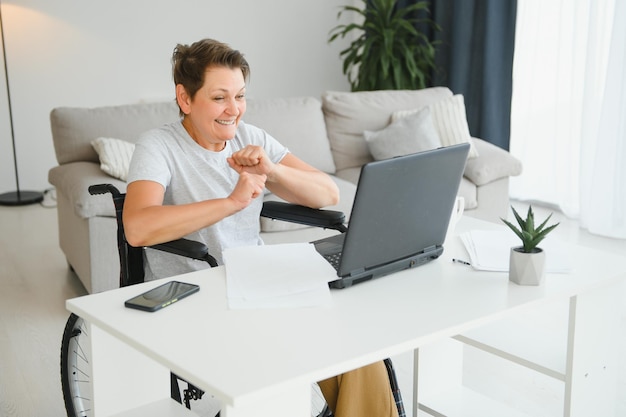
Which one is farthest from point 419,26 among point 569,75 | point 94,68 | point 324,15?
point 94,68

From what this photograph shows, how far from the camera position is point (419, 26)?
6.07 meters

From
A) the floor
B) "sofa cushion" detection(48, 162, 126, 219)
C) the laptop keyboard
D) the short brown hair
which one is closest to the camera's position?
the laptop keyboard

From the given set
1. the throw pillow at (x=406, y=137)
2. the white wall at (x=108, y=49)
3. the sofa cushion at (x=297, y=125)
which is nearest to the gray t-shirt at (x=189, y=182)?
the sofa cushion at (x=297, y=125)

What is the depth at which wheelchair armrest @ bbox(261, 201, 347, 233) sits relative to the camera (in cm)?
231

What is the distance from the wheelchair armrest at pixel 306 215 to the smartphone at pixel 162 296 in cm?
62

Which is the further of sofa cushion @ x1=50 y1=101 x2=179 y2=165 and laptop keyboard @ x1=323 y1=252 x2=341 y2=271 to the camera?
sofa cushion @ x1=50 y1=101 x2=179 y2=165

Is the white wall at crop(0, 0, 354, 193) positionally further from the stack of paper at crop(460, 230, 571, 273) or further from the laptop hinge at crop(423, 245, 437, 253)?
the laptop hinge at crop(423, 245, 437, 253)

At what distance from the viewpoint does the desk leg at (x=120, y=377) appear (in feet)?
5.57

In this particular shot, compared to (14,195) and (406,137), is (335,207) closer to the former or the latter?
(406,137)

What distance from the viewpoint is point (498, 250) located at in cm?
209

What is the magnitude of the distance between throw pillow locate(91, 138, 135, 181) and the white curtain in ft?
8.59

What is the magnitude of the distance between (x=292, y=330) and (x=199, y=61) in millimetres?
924

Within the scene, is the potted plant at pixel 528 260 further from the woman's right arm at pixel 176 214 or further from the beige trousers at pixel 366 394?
the woman's right arm at pixel 176 214

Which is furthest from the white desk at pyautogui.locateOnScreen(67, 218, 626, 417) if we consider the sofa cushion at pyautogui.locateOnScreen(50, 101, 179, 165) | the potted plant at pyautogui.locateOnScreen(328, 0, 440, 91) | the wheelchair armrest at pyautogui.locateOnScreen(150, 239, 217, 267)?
the potted plant at pyautogui.locateOnScreen(328, 0, 440, 91)
